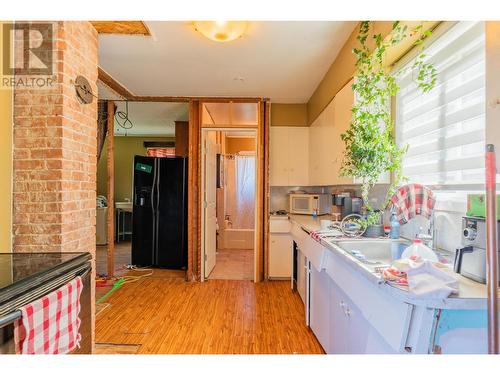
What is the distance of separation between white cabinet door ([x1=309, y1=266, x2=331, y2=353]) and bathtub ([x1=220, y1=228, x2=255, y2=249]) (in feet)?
11.2

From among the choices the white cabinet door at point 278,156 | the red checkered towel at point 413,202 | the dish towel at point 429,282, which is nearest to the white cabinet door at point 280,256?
the white cabinet door at point 278,156

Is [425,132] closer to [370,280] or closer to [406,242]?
[406,242]

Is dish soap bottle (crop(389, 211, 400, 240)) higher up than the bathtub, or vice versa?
dish soap bottle (crop(389, 211, 400, 240))

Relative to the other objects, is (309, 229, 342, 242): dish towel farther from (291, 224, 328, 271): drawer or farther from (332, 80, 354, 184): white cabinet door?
(332, 80, 354, 184): white cabinet door

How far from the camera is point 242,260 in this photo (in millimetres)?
4887

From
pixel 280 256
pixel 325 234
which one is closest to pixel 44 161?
pixel 325 234

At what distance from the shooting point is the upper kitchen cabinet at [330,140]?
94.3 inches

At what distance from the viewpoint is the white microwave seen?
12.2 ft

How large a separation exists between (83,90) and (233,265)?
11.0ft

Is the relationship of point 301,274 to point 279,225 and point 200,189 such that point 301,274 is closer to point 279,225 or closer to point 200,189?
point 279,225

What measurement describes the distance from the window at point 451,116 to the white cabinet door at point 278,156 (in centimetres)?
217

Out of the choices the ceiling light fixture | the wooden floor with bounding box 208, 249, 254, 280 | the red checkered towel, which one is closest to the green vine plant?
the red checkered towel
